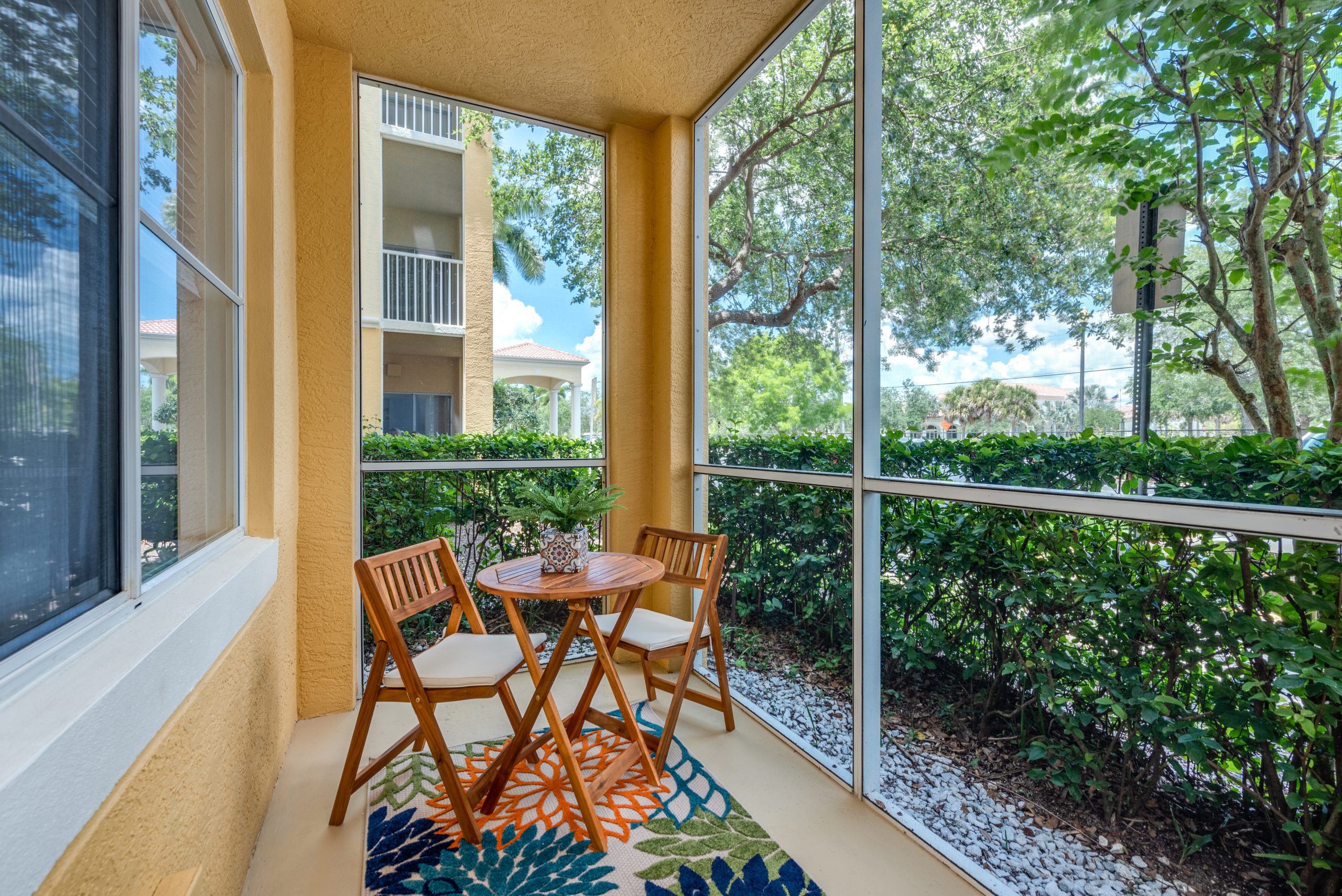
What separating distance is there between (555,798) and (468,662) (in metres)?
0.59

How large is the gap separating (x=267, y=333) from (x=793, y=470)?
2084 millimetres

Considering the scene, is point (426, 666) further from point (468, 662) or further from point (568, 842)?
point (568, 842)

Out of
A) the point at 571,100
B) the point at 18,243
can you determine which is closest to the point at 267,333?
the point at 18,243

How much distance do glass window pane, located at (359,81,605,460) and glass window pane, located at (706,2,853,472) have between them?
2.49ft

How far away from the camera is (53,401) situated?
2.88 ft

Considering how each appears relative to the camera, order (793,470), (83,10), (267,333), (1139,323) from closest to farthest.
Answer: (83,10)
(1139,323)
(267,333)
(793,470)

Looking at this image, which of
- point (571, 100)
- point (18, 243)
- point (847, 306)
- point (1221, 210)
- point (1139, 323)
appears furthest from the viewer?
point (571, 100)

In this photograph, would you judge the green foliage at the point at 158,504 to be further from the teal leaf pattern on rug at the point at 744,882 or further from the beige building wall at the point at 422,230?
the beige building wall at the point at 422,230

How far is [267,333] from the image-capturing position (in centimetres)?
216

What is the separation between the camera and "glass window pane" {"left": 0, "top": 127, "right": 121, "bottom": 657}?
764mm

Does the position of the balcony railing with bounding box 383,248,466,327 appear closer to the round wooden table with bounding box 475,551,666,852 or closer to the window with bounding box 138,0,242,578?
the window with bounding box 138,0,242,578

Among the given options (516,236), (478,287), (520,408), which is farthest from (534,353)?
(516,236)

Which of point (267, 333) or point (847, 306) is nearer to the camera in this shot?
point (267, 333)

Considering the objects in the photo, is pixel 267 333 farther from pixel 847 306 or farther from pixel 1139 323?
pixel 1139 323
